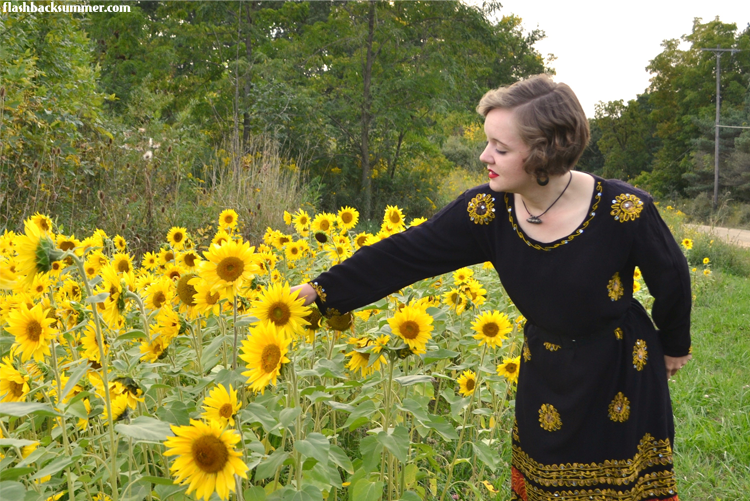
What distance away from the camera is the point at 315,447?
4.51 ft

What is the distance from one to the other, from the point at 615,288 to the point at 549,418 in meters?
0.46

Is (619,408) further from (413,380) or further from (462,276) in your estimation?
(462,276)

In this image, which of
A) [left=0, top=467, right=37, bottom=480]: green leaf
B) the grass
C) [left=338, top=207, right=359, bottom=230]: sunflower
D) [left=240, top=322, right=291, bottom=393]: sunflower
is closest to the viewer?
[left=0, top=467, right=37, bottom=480]: green leaf

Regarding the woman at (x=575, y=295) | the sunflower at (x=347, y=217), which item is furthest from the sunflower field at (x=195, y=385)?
the sunflower at (x=347, y=217)

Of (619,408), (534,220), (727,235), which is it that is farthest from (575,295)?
(727,235)

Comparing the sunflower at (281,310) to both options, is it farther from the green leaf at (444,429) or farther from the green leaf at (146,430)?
the green leaf at (444,429)

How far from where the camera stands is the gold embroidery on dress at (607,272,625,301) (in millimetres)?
1820

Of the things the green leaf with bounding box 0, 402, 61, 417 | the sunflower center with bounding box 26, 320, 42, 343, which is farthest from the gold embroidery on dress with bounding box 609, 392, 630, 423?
the sunflower center with bounding box 26, 320, 42, 343

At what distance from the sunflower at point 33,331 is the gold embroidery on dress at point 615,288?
5.09 ft

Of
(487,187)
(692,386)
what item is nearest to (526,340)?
(487,187)

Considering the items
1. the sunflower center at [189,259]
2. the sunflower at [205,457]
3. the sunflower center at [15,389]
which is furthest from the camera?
the sunflower center at [189,259]

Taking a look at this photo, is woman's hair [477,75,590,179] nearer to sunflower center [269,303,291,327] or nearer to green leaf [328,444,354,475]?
sunflower center [269,303,291,327]

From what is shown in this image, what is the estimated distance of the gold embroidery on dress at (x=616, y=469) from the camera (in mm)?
1851

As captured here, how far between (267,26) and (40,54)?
6.21 meters
